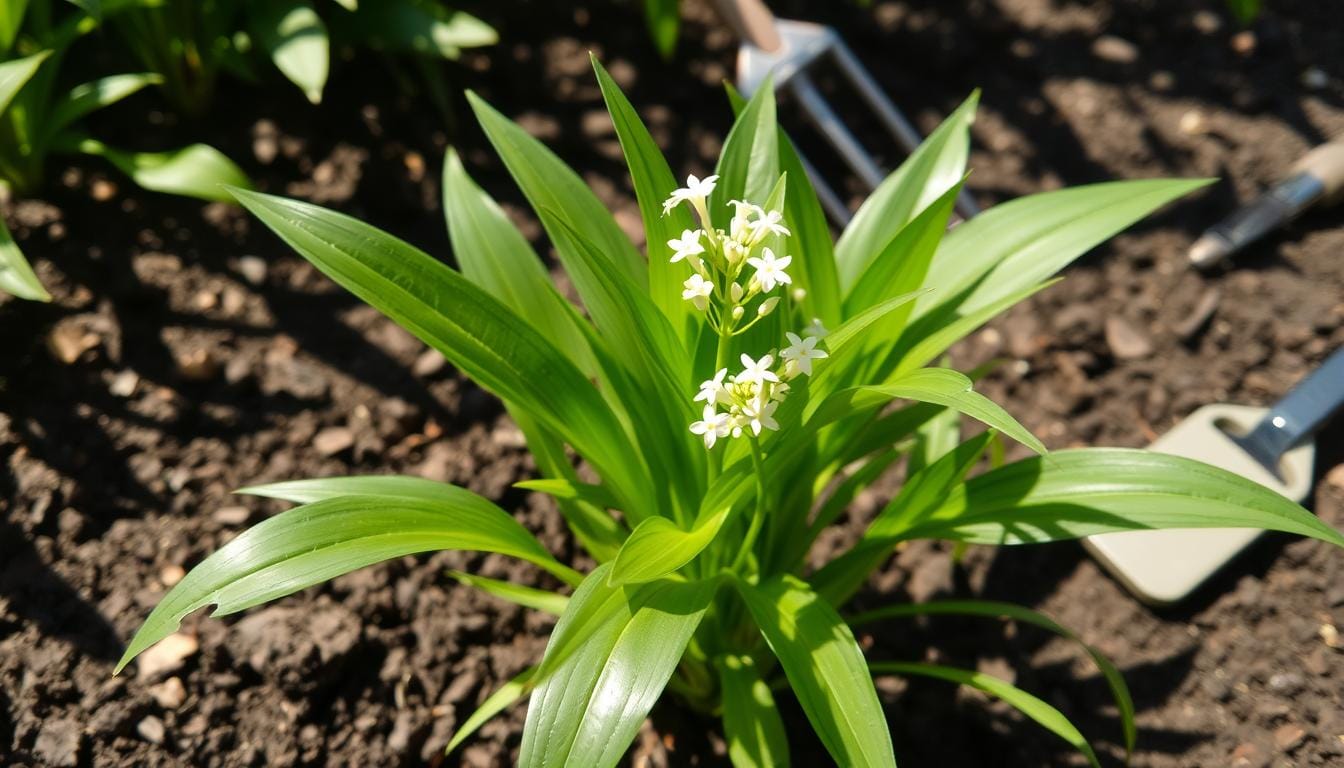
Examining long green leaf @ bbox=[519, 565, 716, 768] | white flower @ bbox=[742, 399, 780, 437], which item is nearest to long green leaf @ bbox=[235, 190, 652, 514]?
long green leaf @ bbox=[519, 565, 716, 768]

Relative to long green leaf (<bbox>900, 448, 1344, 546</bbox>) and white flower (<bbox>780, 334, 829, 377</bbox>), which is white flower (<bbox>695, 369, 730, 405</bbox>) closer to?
white flower (<bbox>780, 334, 829, 377</bbox>)

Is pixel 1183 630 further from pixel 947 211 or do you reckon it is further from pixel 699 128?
pixel 699 128

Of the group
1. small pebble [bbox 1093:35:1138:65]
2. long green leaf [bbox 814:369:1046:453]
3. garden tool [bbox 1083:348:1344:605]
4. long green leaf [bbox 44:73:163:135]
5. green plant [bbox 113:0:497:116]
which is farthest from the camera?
small pebble [bbox 1093:35:1138:65]

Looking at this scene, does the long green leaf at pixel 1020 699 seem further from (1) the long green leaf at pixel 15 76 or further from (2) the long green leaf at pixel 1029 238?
(1) the long green leaf at pixel 15 76

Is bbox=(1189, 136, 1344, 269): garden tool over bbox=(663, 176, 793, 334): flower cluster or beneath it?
beneath

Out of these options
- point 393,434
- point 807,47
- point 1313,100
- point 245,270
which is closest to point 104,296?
point 245,270
